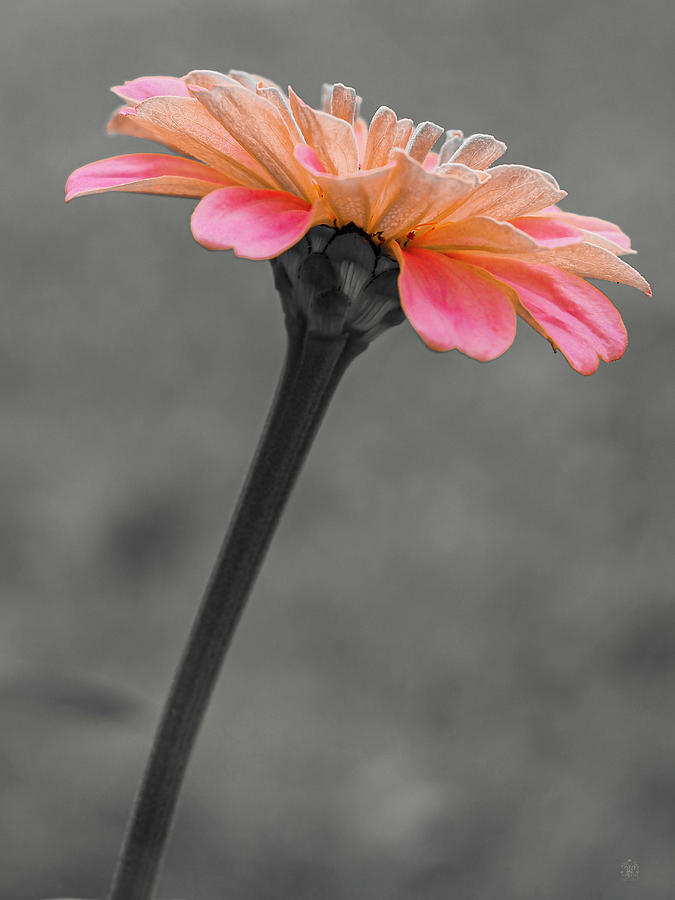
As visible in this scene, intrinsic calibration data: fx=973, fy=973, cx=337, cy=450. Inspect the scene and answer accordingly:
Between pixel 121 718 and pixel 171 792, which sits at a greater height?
pixel 121 718

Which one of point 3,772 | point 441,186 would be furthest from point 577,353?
point 3,772

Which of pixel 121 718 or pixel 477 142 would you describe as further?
pixel 121 718

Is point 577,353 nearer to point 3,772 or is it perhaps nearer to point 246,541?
point 246,541
